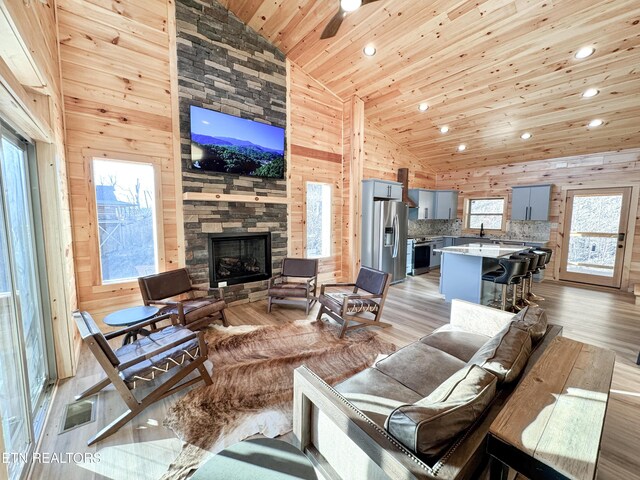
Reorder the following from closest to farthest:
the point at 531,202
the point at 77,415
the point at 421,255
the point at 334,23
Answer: the point at 77,415
the point at 334,23
the point at 531,202
the point at 421,255

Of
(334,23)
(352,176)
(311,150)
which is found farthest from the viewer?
(352,176)

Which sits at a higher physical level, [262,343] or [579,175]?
[579,175]

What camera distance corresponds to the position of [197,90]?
363cm

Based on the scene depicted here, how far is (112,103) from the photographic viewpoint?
3084mm

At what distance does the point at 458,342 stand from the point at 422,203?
17.4ft

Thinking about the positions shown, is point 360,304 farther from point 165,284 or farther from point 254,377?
point 165,284

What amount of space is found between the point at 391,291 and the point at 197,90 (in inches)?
177

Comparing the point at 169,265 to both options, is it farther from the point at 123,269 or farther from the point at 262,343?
the point at 262,343

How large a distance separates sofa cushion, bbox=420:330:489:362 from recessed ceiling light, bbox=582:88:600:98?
4104 mm

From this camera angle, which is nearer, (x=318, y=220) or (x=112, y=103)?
(x=112, y=103)

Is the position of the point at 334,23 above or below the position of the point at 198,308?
above

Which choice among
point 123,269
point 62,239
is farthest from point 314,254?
point 62,239

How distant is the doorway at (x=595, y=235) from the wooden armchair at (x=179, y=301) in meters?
7.05

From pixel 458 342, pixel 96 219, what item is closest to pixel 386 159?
pixel 458 342
